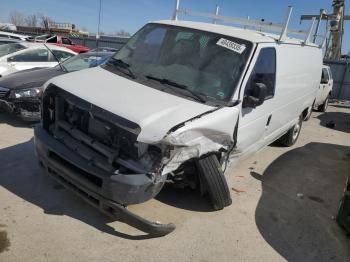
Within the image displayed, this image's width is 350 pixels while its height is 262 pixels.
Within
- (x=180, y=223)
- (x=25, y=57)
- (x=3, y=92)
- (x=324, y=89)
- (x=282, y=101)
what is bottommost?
(x=180, y=223)

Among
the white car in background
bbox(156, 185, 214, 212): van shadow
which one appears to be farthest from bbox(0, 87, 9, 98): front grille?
bbox(156, 185, 214, 212): van shadow

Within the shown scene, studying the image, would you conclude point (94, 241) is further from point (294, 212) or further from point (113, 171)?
point (294, 212)

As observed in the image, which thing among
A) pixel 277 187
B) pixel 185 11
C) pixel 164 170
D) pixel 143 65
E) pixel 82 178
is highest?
pixel 185 11

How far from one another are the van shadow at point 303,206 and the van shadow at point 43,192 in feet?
5.18

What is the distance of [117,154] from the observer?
344cm

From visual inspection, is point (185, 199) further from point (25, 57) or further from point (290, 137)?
point (25, 57)

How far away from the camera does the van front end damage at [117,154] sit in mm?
3322

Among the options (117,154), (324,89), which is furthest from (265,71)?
(324,89)

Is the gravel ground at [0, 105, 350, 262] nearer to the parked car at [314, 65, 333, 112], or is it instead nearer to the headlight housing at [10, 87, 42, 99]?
the headlight housing at [10, 87, 42, 99]

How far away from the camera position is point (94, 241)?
3525mm

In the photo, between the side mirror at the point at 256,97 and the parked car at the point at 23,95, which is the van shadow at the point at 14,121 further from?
the side mirror at the point at 256,97

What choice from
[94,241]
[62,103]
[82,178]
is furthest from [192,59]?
[94,241]

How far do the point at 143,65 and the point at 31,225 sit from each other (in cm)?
229

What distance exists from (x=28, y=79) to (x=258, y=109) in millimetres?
4384
